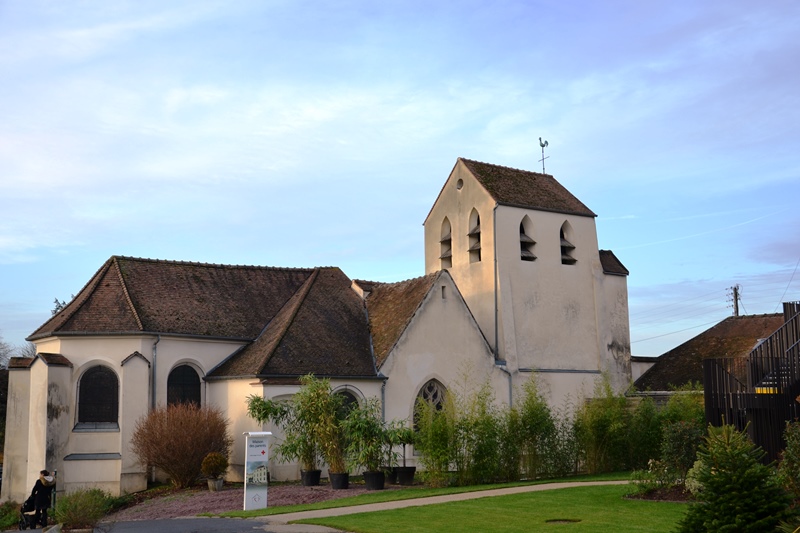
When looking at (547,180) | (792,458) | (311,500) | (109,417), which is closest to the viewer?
(792,458)

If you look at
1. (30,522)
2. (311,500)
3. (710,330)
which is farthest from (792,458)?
(710,330)

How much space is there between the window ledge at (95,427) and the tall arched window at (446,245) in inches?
697

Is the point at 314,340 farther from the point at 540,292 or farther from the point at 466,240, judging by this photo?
the point at 540,292

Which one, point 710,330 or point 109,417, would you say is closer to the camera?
point 109,417

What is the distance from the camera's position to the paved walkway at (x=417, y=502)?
1839 cm

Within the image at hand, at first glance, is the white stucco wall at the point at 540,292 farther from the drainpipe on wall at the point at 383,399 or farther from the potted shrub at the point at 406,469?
the potted shrub at the point at 406,469

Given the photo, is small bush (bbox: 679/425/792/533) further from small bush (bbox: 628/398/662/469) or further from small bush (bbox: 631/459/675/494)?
small bush (bbox: 628/398/662/469)

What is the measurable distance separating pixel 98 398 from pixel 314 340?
810cm

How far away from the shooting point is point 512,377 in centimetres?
3662

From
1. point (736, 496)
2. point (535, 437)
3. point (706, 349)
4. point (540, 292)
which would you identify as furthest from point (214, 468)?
point (706, 349)

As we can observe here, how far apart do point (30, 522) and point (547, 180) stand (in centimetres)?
2871

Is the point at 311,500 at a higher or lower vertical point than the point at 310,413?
lower

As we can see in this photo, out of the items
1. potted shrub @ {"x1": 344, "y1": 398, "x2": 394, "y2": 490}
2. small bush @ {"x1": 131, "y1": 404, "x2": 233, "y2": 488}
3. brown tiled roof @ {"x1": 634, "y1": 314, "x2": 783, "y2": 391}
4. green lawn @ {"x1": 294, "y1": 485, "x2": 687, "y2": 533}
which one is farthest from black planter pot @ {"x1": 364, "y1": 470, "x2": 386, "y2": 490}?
brown tiled roof @ {"x1": 634, "y1": 314, "x2": 783, "y2": 391}

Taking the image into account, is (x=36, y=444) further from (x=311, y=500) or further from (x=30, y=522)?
(x=311, y=500)
